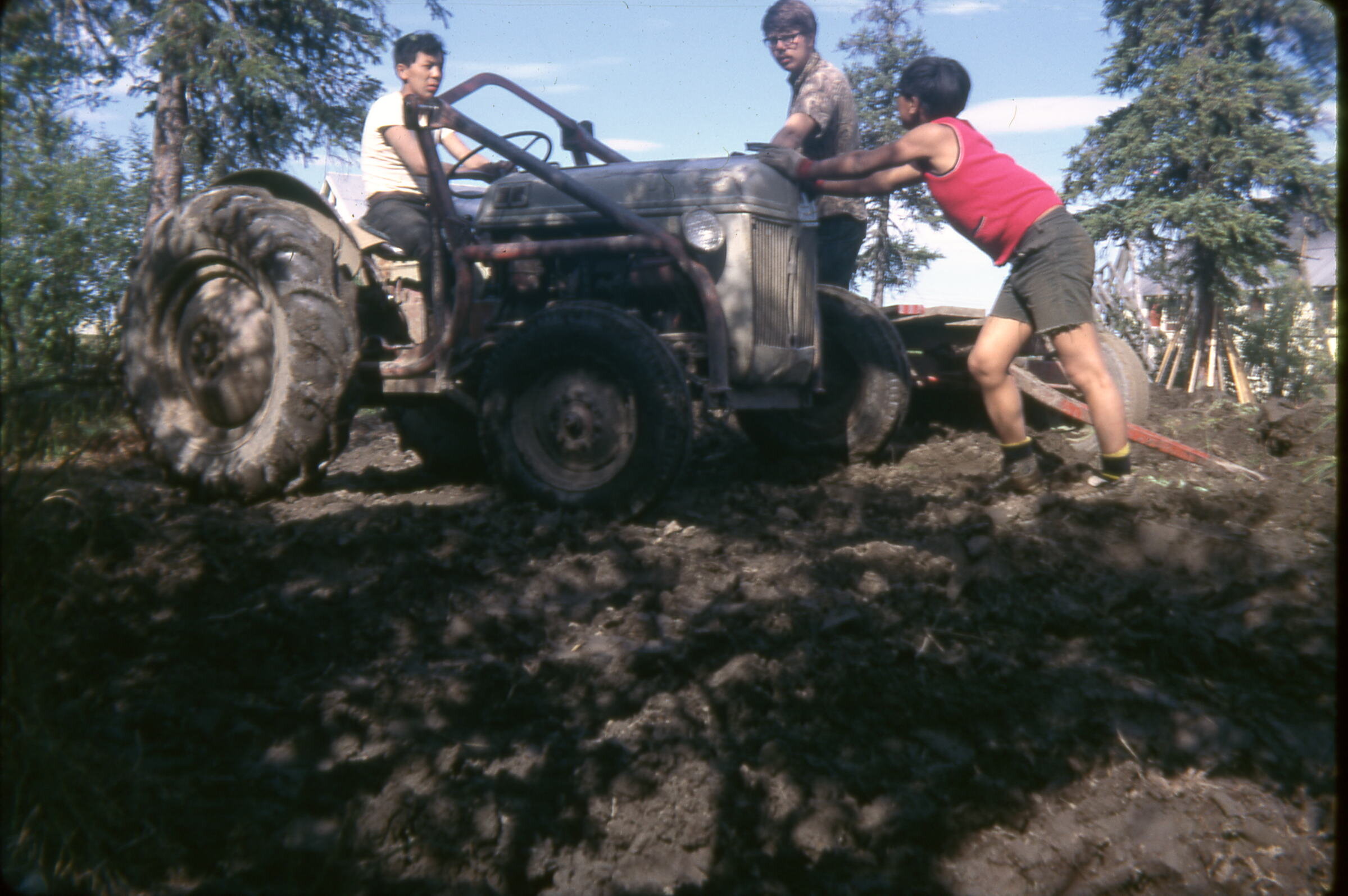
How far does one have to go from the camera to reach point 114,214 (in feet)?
12.0

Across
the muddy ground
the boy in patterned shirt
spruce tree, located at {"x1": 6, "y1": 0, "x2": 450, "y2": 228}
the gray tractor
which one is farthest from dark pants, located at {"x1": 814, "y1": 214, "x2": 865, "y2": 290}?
spruce tree, located at {"x1": 6, "y1": 0, "x2": 450, "y2": 228}

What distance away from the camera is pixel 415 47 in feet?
16.6

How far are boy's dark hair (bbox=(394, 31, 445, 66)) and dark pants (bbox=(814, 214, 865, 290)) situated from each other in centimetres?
221

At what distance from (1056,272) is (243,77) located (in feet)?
25.9

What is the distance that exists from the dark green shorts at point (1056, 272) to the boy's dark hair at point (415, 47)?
3071mm

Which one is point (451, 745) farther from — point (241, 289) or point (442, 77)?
point (442, 77)

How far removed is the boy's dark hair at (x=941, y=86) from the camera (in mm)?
4406

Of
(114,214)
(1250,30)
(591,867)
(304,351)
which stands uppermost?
(1250,30)

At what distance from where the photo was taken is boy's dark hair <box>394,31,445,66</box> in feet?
16.6

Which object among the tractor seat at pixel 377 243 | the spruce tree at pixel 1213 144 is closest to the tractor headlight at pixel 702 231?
the tractor seat at pixel 377 243

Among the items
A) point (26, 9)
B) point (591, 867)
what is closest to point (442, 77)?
point (26, 9)

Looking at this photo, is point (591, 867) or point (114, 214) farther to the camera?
point (114, 214)

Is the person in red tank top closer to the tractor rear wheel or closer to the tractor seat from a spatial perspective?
the tractor seat

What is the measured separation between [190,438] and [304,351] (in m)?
0.69
